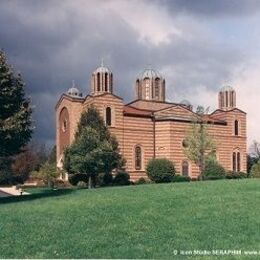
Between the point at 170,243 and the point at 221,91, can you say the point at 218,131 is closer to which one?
the point at 221,91

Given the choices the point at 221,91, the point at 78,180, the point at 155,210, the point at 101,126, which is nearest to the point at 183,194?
the point at 155,210

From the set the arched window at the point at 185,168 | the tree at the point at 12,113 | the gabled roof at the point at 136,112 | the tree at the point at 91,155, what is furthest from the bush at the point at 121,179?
the tree at the point at 12,113

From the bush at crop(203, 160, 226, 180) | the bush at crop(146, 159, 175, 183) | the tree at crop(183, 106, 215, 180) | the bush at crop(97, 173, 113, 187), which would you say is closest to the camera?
the bush at crop(97, 173, 113, 187)

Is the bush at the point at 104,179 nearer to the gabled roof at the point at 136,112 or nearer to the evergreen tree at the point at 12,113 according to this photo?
the gabled roof at the point at 136,112

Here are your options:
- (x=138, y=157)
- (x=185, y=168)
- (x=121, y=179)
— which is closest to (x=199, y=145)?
(x=121, y=179)

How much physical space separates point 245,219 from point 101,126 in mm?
35499

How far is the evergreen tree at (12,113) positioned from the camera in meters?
26.3

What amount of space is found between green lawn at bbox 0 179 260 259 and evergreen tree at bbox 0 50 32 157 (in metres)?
6.93

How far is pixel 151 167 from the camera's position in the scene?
175 feet

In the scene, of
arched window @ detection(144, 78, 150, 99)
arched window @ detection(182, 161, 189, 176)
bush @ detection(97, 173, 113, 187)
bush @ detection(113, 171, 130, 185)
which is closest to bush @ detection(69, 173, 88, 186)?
bush @ detection(97, 173, 113, 187)

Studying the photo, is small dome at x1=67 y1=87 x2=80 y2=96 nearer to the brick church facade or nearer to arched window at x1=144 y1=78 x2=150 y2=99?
the brick church facade

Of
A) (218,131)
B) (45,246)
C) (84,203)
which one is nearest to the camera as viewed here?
(45,246)

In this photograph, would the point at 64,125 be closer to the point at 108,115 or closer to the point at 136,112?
the point at 108,115

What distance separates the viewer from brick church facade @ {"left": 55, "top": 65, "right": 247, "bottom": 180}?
62125 millimetres
